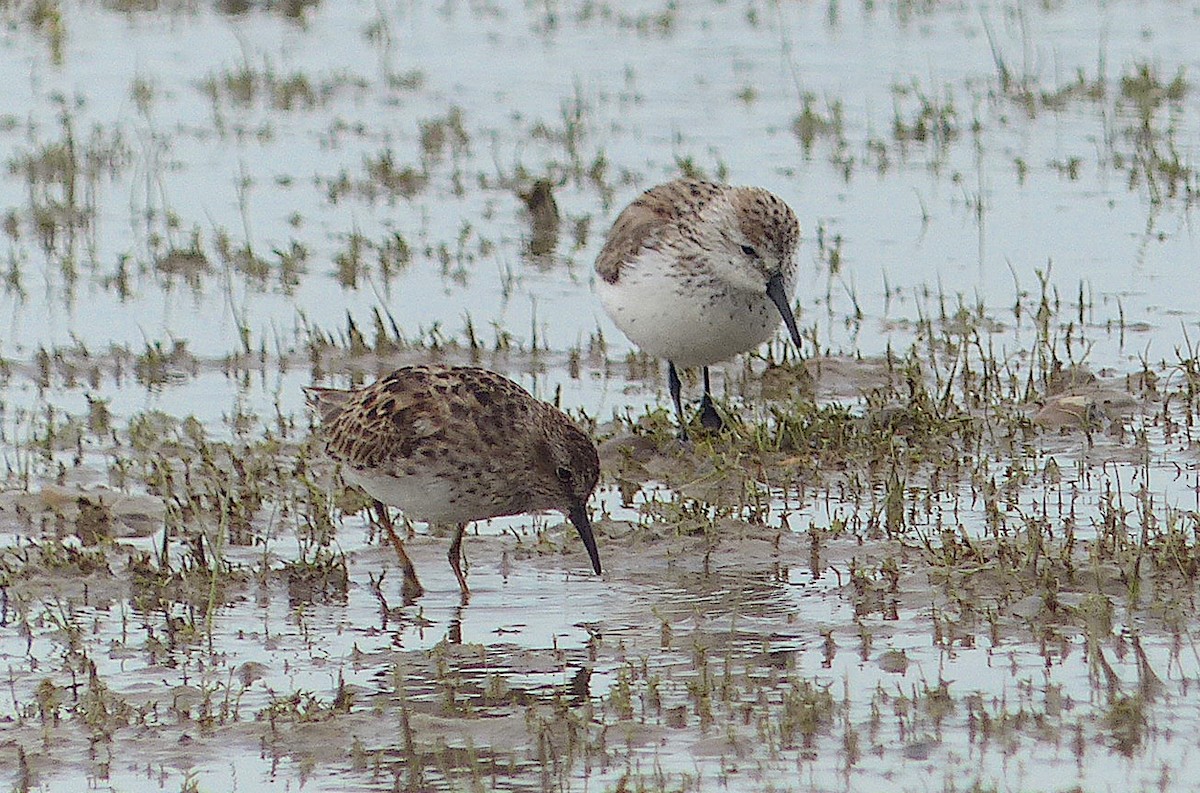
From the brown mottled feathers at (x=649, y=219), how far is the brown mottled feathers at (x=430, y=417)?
6.35 ft

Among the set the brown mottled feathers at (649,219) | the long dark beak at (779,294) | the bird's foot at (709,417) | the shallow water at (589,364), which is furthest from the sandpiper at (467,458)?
the brown mottled feathers at (649,219)

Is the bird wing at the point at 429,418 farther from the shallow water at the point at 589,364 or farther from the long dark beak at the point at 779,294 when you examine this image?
the long dark beak at the point at 779,294

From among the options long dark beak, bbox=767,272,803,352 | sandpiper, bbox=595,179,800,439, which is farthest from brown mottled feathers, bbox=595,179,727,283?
long dark beak, bbox=767,272,803,352

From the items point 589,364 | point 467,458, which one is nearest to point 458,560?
point 467,458

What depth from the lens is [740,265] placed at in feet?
33.0

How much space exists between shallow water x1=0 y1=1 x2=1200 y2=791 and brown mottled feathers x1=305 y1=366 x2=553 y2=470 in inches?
18.2

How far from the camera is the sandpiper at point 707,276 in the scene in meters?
10.1

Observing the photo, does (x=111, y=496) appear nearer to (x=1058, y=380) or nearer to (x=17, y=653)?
(x=17, y=653)

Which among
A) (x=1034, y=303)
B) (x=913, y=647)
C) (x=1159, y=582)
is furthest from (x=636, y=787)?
(x=1034, y=303)

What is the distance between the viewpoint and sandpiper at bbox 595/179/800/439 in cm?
1008

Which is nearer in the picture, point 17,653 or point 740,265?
point 17,653

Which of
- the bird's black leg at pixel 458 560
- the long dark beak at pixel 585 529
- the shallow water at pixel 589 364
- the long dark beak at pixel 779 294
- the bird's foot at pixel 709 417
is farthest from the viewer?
the bird's foot at pixel 709 417

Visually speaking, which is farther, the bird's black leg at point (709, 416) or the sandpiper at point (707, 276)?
the bird's black leg at point (709, 416)

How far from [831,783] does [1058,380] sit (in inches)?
196
